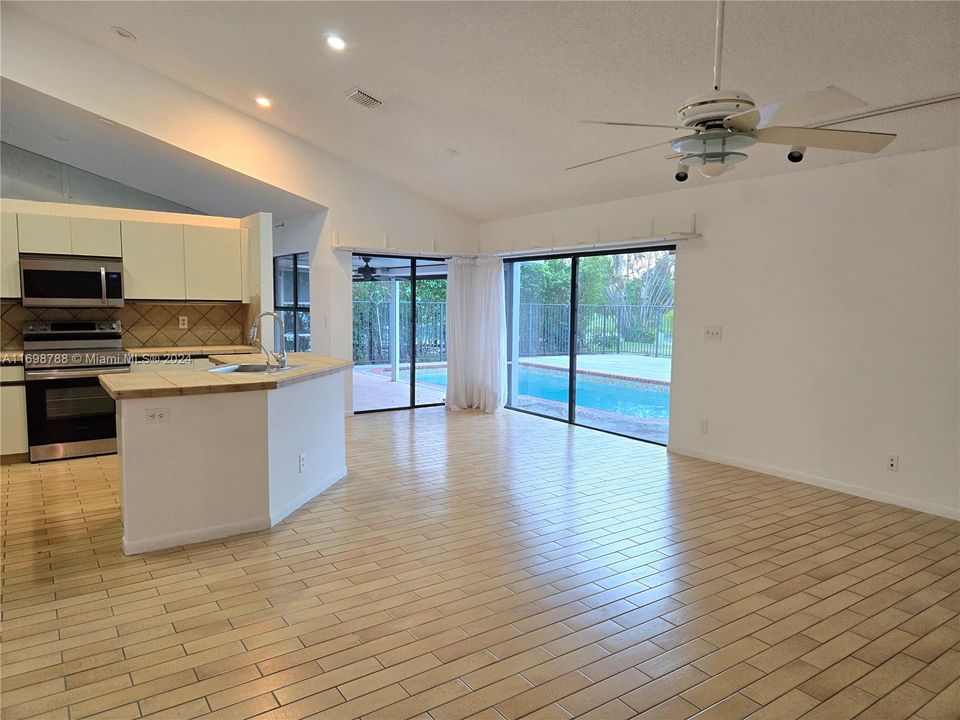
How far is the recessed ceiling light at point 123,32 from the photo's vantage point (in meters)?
4.64

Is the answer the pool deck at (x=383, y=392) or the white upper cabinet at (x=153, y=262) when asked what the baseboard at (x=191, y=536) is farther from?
the pool deck at (x=383, y=392)

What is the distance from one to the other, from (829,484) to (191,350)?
19.6 ft

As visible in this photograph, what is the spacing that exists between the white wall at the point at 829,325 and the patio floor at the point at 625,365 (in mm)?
338

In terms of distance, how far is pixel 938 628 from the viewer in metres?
2.63

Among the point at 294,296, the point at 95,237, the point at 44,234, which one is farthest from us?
the point at 294,296

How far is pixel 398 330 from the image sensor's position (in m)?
8.35

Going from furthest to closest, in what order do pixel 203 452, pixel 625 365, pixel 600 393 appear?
1. pixel 600 393
2. pixel 625 365
3. pixel 203 452

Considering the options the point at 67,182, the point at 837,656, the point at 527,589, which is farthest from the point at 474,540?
the point at 67,182

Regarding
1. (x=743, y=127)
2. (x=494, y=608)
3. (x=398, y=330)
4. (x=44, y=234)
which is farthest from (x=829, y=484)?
(x=44, y=234)

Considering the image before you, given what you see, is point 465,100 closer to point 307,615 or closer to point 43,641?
point 307,615

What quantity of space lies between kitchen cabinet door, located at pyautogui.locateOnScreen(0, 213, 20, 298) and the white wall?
5.70m

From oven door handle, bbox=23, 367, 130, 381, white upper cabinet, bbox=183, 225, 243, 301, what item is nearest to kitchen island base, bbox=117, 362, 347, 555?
oven door handle, bbox=23, 367, 130, 381

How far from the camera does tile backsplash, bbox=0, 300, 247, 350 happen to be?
530 centimetres

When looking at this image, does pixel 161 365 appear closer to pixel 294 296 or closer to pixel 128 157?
pixel 128 157
